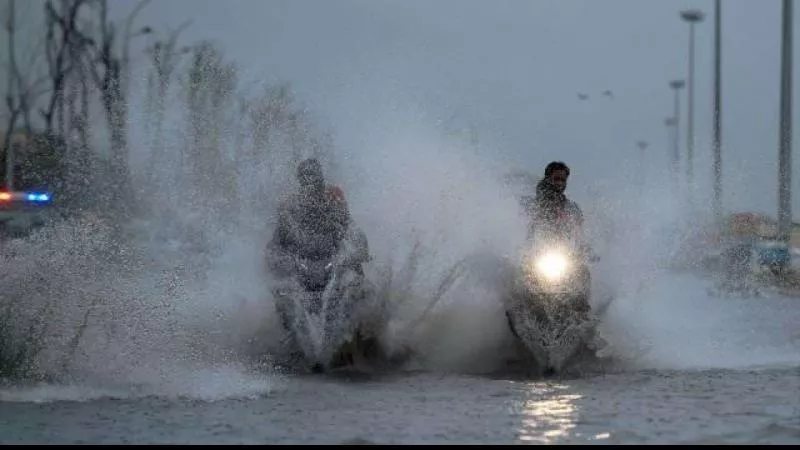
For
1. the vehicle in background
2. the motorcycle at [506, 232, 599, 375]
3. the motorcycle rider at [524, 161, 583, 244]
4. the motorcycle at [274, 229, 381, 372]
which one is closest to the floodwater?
the motorcycle at [506, 232, 599, 375]

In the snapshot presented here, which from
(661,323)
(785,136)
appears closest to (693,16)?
(785,136)

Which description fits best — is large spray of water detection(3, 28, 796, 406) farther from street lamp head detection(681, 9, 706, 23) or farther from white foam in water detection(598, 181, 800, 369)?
street lamp head detection(681, 9, 706, 23)

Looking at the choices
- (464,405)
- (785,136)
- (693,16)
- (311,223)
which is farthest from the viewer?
(693,16)

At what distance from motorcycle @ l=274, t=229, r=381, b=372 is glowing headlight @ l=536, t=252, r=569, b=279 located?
5.09ft

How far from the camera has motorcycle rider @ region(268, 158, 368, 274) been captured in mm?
13555

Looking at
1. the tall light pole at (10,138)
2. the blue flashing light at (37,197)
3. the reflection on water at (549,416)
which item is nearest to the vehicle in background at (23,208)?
the blue flashing light at (37,197)

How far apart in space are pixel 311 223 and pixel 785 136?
67.8 ft

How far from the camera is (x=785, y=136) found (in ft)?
106

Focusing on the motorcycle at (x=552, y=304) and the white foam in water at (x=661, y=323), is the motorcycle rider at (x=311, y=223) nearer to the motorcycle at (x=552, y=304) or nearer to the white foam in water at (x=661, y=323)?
the motorcycle at (x=552, y=304)

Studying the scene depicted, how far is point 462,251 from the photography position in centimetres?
1487

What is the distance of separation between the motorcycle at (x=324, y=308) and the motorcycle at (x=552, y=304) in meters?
1.33

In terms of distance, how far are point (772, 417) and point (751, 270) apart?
21.6 metres

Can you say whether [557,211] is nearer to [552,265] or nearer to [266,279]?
[552,265]

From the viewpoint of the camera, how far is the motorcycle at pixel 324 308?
43.0ft
